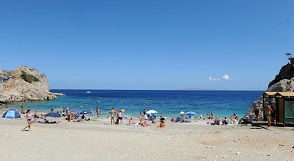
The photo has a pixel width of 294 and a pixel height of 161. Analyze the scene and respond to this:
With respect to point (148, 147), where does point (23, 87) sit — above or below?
above

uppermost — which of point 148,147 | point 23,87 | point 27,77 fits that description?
point 27,77

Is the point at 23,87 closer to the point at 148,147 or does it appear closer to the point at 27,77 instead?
the point at 27,77

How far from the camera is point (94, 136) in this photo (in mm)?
16828

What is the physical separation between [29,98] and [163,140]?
87584 mm

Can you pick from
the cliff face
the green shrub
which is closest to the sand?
the cliff face

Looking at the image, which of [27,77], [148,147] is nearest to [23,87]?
[27,77]

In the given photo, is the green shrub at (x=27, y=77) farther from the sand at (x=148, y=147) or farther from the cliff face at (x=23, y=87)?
the sand at (x=148, y=147)

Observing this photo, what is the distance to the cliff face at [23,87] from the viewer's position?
282ft

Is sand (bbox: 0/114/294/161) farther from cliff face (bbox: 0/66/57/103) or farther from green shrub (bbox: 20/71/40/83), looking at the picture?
green shrub (bbox: 20/71/40/83)

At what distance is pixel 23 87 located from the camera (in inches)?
3757

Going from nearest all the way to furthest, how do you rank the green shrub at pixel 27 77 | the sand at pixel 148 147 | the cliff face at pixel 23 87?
1. the sand at pixel 148 147
2. the cliff face at pixel 23 87
3. the green shrub at pixel 27 77

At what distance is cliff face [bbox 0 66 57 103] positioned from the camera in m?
86.1

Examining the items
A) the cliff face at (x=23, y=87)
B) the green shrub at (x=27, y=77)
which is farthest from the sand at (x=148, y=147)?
the green shrub at (x=27, y=77)

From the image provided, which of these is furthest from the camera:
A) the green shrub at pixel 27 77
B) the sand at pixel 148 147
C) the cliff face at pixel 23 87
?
the green shrub at pixel 27 77
